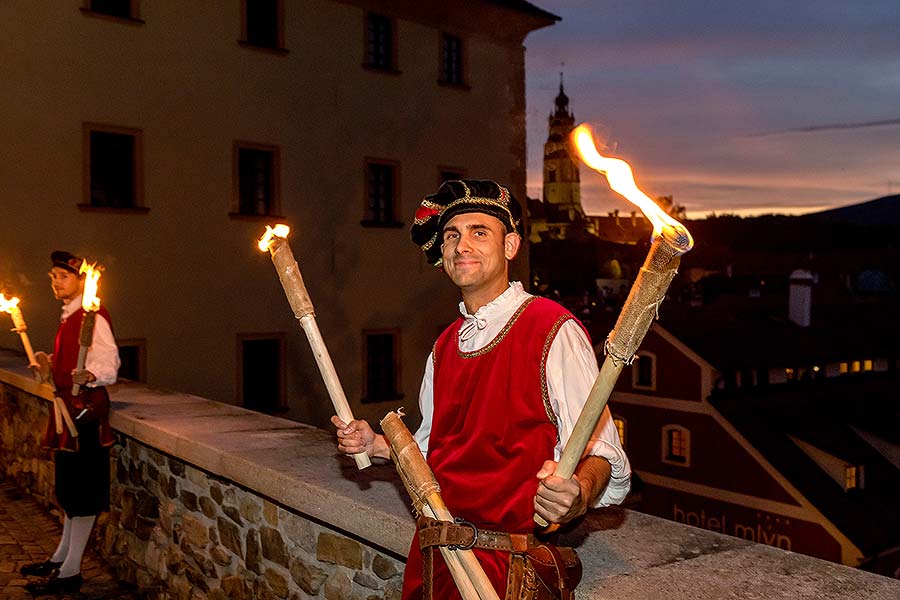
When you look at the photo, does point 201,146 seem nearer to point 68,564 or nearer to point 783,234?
point 68,564

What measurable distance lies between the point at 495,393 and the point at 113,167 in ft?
46.2

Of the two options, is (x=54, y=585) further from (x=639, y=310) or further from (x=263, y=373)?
(x=263, y=373)

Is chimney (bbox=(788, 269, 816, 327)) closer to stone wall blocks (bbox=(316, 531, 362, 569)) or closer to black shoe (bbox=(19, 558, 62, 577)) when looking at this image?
black shoe (bbox=(19, 558, 62, 577))

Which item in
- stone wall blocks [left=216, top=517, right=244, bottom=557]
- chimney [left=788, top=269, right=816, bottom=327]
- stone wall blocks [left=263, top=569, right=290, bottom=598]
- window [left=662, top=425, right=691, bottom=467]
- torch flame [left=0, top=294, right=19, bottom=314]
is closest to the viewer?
stone wall blocks [left=263, top=569, right=290, bottom=598]

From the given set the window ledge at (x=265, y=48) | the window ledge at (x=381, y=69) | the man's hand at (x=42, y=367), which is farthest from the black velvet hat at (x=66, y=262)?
the window ledge at (x=381, y=69)

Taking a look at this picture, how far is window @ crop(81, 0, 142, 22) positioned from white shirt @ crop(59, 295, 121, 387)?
10.6 metres

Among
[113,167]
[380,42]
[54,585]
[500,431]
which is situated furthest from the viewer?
[380,42]

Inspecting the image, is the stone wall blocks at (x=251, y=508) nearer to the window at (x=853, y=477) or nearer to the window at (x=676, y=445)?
the window at (x=676, y=445)

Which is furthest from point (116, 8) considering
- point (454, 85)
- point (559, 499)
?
point (559, 499)

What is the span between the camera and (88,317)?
504cm

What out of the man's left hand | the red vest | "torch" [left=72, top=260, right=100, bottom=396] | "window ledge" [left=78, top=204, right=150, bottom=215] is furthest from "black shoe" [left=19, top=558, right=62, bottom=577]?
"window ledge" [left=78, top=204, right=150, bottom=215]

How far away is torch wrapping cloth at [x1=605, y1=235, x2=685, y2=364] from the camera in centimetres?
172

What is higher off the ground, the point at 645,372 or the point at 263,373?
the point at 263,373

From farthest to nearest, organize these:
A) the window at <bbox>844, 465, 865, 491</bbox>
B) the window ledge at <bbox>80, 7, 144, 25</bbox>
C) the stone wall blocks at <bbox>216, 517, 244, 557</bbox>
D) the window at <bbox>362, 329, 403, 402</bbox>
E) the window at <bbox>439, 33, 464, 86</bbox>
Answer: the window at <bbox>844, 465, 865, 491</bbox> < the window at <bbox>439, 33, 464, 86</bbox> < the window at <bbox>362, 329, 403, 402</bbox> < the window ledge at <bbox>80, 7, 144, 25</bbox> < the stone wall blocks at <bbox>216, 517, 244, 557</bbox>
